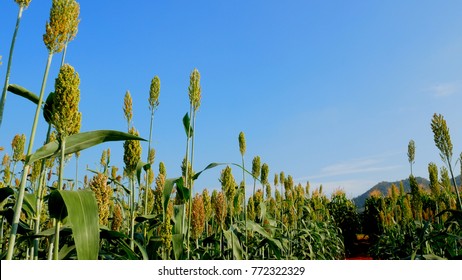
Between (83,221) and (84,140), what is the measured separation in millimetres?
379

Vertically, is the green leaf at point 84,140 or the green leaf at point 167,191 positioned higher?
the green leaf at point 84,140

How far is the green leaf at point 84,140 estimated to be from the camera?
150 centimetres

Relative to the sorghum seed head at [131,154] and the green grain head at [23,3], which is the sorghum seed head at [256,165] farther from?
the green grain head at [23,3]

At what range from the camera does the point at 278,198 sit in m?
7.47

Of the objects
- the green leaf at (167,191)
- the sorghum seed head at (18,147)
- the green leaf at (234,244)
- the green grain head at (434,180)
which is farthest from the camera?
the green grain head at (434,180)

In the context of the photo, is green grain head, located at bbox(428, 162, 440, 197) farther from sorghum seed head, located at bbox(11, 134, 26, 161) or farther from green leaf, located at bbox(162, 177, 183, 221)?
sorghum seed head, located at bbox(11, 134, 26, 161)

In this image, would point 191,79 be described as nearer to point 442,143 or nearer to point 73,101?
point 73,101

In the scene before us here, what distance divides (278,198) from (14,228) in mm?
6425

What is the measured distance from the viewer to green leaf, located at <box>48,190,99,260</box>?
1.30m

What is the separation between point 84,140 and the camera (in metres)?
1.55

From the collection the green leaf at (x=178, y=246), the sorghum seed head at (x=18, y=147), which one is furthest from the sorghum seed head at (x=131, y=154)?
the sorghum seed head at (x=18, y=147)

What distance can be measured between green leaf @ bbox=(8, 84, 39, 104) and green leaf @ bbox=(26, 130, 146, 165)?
44 centimetres

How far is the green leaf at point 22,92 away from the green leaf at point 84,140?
17.2 inches

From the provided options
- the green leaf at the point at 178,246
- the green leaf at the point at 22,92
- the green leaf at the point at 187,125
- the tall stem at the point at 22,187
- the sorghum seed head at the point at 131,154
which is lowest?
the green leaf at the point at 178,246
